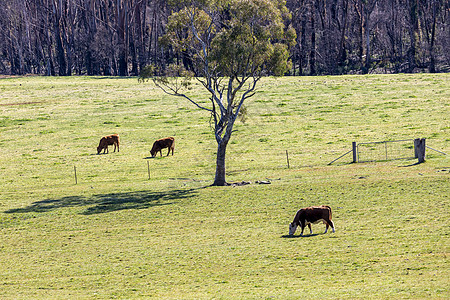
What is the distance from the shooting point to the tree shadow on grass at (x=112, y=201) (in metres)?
30.2

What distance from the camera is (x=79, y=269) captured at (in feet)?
66.7

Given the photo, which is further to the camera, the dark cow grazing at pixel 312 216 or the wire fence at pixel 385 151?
the wire fence at pixel 385 151

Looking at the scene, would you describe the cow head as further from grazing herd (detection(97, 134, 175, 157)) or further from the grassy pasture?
grazing herd (detection(97, 134, 175, 157))

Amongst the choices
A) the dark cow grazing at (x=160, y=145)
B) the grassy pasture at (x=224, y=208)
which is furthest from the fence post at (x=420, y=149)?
the dark cow grazing at (x=160, y=145)

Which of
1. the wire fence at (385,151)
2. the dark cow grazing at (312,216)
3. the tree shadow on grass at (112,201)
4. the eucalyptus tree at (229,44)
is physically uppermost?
the eucalyptus tree at (229,44)

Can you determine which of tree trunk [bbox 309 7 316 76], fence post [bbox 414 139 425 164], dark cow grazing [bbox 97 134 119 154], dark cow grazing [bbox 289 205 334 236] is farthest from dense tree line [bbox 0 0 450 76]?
dark cow grazing [bbox 289 205 334 236]

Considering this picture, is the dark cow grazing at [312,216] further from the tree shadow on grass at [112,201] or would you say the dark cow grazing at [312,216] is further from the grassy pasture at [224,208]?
the tree shadow on grass at [112,201]

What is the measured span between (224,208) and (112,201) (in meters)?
6.76

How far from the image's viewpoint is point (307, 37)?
120 meters

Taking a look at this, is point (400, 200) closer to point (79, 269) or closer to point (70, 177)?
point (79, 269)

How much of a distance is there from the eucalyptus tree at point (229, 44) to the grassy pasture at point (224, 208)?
5.09 meters

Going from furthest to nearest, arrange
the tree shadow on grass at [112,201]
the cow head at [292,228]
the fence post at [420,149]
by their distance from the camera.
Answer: the fence post at [420,149], the tree shadow on grass at [112,201], the cow head at [292,228]

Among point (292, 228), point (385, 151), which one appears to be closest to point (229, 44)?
point (292, 228)

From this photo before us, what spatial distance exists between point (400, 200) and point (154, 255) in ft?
38.6
